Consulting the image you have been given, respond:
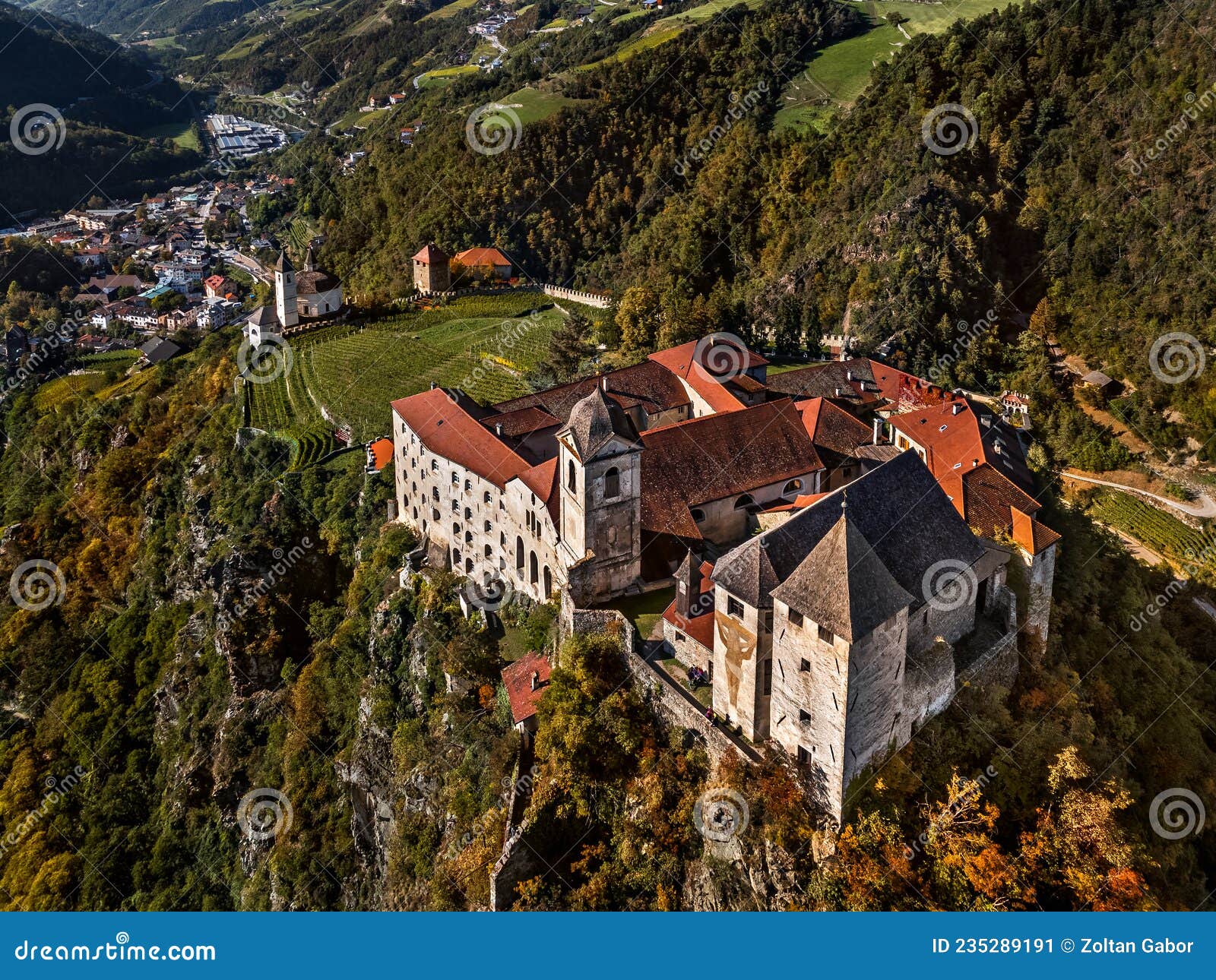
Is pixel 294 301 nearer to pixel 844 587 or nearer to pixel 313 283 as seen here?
pixel 313 283

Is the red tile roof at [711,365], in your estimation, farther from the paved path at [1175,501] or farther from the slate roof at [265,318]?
the slate roof at [265,318]

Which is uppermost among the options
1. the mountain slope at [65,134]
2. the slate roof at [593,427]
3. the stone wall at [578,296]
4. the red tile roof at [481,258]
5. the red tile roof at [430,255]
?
the mountain slope at [65,134]

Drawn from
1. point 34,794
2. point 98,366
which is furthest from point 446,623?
point 98,366

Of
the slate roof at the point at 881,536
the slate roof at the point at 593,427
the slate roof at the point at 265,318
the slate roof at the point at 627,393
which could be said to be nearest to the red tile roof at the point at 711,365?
the slate roof at the point at 627,393

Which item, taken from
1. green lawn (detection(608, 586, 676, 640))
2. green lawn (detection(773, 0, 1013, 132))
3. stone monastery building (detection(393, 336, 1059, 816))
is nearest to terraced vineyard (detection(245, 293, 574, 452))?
stone monastery building (detection(393, 336, 1059, 816))

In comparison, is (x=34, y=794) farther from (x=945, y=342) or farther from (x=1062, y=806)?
(x=945, y=342)
